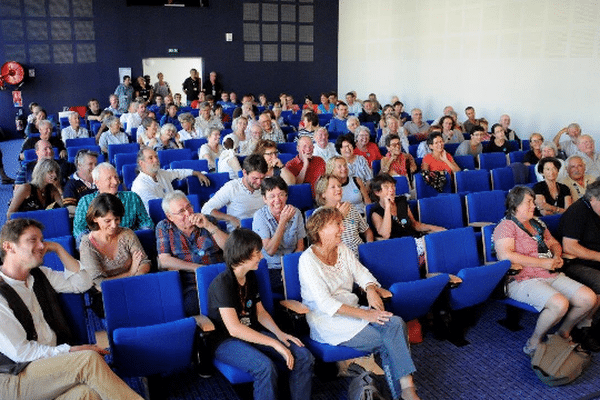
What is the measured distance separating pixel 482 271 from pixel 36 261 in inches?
107

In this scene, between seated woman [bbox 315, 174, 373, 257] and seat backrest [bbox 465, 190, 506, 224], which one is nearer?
seated woman [bbox 315, 174, 373, 257]

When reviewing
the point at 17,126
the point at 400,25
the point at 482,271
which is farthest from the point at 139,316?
the point at 17,126

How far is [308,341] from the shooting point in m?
3.32

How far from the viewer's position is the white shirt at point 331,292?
10.7 ft

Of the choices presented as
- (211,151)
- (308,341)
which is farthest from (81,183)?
(308,341)

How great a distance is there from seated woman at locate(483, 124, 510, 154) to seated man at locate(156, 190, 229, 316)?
5.47 m

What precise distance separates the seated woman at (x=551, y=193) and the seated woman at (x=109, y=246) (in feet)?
12.2

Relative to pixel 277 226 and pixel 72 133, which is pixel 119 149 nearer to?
pixel 72 133

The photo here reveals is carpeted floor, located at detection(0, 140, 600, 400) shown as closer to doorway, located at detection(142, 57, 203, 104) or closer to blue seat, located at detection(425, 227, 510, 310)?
blue seat, located at detection(425, 227, 510, 310)

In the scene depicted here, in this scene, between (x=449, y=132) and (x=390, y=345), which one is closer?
(x=390, y=345)

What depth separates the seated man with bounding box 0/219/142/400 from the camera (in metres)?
2.63

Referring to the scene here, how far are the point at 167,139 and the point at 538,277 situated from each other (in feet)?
16.8

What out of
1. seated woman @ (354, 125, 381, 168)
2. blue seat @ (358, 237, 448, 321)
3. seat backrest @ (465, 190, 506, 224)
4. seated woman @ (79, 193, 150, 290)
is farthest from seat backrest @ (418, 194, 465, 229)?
seated woman @ (79, 193, 150, 290)

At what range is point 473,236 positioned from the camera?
429 centimetres
